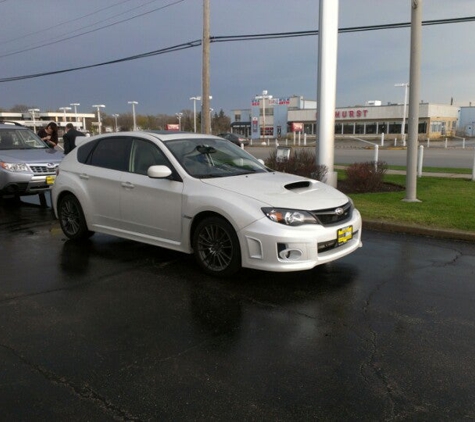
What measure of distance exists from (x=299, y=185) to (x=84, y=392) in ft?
11.7

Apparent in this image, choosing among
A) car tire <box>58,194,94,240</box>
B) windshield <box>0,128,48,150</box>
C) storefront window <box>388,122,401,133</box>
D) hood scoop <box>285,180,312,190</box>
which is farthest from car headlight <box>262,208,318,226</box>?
storefront window <box>388,122,401,133</box>

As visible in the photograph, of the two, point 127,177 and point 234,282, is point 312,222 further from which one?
point 127,177

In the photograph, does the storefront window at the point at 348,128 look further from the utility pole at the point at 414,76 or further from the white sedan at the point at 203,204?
the white sedan at the point at 203,204

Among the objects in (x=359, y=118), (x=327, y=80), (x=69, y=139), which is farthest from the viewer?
(x=359, y=118)

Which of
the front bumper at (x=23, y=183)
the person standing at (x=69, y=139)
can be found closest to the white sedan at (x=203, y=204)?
the front bumper at (x=23, y=183)

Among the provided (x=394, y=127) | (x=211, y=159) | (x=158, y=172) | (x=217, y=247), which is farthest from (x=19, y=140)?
(x=394, y=127)

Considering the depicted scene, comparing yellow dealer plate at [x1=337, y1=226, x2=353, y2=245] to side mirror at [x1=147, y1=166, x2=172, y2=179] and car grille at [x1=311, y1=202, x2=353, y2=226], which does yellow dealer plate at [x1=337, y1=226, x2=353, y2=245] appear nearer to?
car grille at [x1=311, y1=202, x2=353, y2=226]

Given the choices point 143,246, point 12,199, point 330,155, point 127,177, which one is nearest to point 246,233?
point 127,177

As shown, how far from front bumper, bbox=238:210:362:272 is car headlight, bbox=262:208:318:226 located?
0.19 feet

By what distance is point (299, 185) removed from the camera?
19.3ft

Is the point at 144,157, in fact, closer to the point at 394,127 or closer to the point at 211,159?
the point at 211,159

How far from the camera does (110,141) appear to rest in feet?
22.6

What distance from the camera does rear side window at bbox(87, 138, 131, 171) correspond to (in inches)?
260

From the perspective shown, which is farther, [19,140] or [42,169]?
[19,140]
